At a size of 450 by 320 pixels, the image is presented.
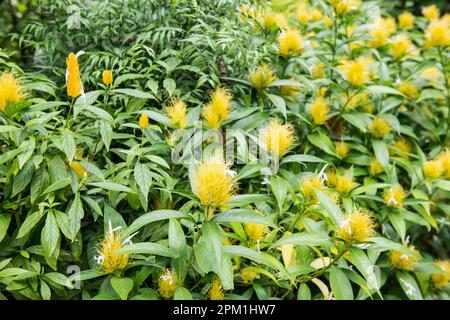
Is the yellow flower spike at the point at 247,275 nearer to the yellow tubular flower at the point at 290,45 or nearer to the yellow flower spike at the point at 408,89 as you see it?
the yellow tubular flower at the point at 290,45

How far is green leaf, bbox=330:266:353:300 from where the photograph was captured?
1.36 metres

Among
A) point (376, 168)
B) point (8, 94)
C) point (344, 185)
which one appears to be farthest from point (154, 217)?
point (376, 168)

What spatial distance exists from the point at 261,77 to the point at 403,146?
71 cm

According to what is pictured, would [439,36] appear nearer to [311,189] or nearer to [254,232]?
[311,189]

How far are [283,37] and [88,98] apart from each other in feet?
2.68

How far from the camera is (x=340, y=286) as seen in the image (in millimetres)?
1365

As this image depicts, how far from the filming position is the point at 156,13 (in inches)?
70.6

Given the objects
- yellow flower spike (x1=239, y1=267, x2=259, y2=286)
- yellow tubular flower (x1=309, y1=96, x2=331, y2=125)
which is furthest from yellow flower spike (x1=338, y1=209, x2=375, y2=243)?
yellow tubular flower (x1=309, y1=96, x2=331, y2=125)

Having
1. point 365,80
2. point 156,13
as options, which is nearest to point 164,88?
point 156,13

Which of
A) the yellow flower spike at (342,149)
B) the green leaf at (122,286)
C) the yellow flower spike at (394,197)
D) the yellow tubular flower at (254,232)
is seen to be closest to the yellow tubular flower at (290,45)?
the yellow flower spike at (342,149)

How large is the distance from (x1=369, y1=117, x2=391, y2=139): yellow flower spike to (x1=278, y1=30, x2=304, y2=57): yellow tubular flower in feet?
1.33

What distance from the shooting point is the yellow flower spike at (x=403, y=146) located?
2.06 m

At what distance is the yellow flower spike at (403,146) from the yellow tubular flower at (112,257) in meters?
1.27
